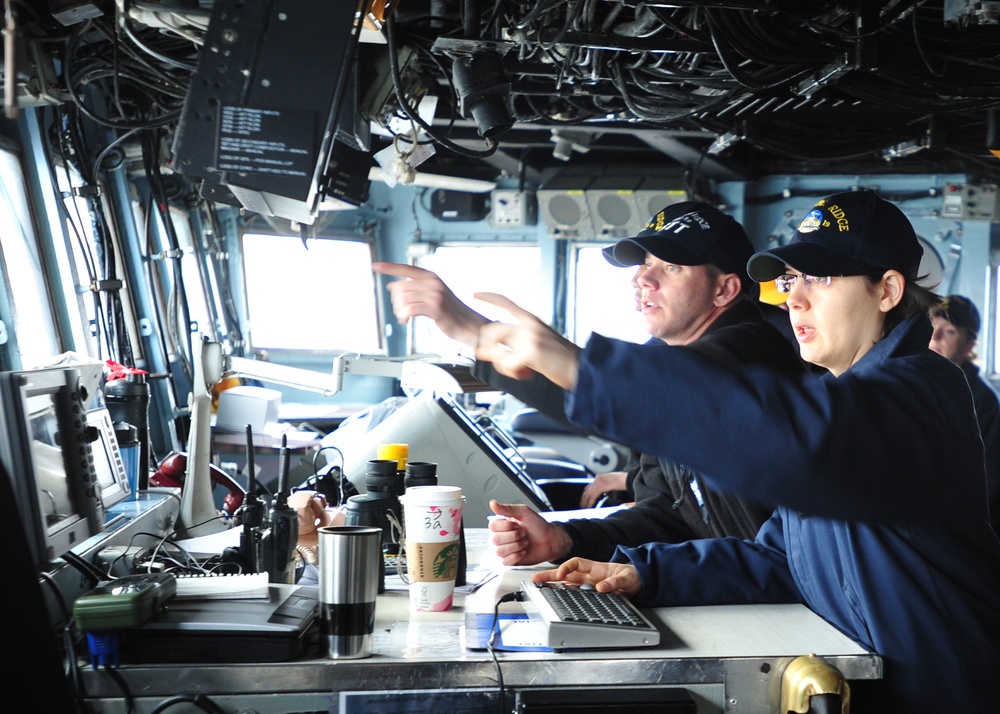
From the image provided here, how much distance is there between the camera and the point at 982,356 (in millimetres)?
6070

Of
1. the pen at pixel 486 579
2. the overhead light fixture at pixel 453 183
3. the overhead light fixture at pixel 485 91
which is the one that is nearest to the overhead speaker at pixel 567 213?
the overhead light fixture at pixel 453 183

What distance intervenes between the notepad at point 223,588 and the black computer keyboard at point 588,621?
47 cm

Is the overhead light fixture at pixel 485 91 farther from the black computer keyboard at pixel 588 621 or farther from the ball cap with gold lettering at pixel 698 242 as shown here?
the black computer keyboard at pixel 588 621

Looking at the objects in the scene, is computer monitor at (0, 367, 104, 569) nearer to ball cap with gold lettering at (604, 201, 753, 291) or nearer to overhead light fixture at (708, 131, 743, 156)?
ball cap with gold lettering at (604, 201, 753, 291)

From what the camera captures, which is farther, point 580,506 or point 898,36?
point 580,506

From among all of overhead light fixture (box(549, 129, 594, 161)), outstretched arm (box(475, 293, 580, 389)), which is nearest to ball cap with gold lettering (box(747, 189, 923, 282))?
outstretched arm (box(475, 293, 580, 389))

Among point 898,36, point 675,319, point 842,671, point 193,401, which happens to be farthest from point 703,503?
point 898,36

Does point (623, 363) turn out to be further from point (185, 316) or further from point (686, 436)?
point (185, 316)

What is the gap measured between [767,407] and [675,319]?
4.56ft

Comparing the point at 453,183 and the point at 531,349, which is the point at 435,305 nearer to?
the point at 531,349

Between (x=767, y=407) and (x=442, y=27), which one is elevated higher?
(x=442, y=27)

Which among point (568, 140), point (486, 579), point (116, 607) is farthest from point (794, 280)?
point (568, 140)

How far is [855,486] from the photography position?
1.19 m

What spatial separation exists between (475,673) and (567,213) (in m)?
5.74
